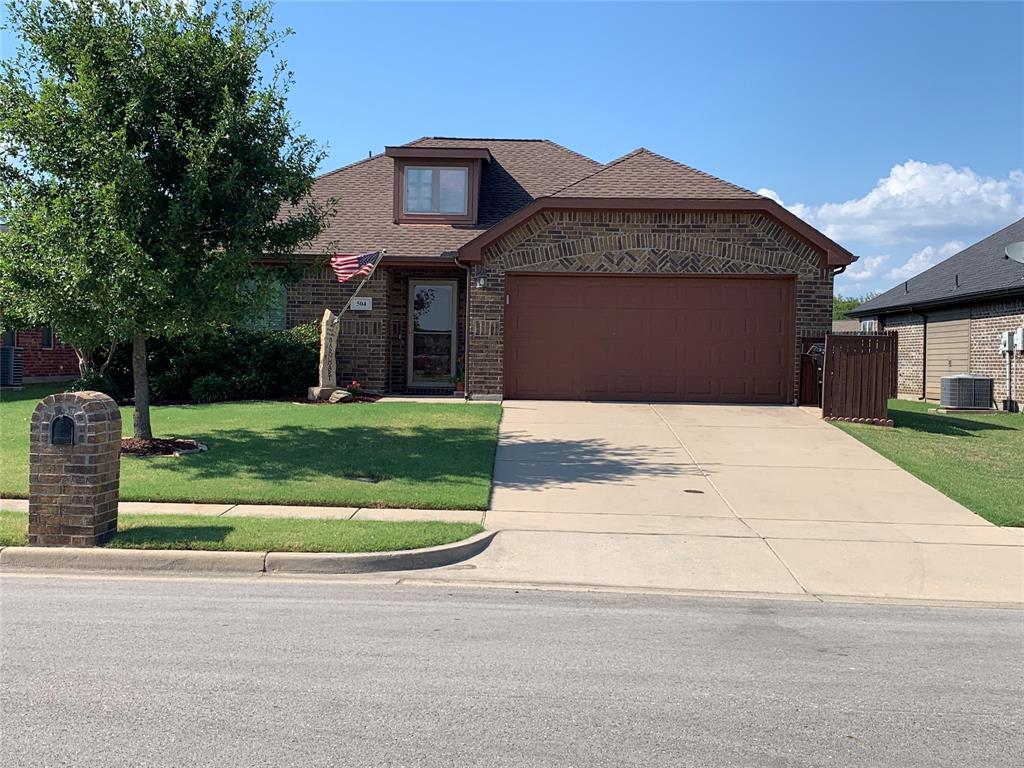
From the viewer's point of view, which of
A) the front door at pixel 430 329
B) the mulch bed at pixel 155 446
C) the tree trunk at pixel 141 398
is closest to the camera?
the mulch bed at pixel 155 446

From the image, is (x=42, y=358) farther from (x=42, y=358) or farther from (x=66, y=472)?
(x=66, y=472)

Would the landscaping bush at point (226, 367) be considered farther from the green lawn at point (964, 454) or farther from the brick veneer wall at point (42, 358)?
the green lawn at point (964, 454)

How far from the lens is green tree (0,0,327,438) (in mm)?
10047

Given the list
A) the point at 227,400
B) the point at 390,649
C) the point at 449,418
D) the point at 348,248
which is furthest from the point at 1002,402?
the point at 390,649

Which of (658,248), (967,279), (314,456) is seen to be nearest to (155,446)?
(314,456)

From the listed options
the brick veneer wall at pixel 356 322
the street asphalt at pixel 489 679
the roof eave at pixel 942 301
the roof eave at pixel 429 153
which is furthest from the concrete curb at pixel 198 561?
the roof eave at pixel 942 301

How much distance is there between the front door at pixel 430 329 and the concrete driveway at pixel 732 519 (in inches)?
209

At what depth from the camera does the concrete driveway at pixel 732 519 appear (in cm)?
704

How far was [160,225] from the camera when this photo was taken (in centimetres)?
1080

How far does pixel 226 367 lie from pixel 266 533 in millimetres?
9828

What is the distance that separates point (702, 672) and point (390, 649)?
181cm

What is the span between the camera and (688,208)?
16.2 meters

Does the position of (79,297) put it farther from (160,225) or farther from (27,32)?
(27,32)

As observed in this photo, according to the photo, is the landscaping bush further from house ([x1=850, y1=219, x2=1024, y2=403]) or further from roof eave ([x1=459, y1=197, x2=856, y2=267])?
house ([x1=850, y1=219, x2=1024, y2=403])
